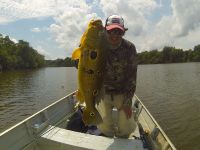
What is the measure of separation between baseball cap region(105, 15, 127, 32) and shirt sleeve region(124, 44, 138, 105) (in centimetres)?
64

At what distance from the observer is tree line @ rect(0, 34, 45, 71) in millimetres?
94188

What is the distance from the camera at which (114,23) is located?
544 centimetres

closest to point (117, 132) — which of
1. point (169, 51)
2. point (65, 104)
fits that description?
point (65, 104)

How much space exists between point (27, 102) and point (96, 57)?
2202cm

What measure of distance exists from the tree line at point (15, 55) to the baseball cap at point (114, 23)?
9175cm

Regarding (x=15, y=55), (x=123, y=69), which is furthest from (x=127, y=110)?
(x=15, y=55)

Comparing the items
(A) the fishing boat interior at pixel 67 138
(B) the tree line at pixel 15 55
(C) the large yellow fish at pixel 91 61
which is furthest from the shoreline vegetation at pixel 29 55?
(C) the large yellow fish at pixel 91 61

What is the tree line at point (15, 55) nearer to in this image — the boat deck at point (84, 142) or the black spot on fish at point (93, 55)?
the boat deck at point (84, 142)

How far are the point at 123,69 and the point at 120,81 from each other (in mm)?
276

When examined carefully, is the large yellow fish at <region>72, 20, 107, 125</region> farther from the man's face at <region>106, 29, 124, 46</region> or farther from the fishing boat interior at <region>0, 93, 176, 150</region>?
the fishing boat interior at <region>0, 93, 176, 150</region>

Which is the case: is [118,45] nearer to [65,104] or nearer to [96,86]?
[96,86]

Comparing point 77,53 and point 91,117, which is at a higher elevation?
point 77,53

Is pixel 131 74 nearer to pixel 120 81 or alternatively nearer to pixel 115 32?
pixel 120 81

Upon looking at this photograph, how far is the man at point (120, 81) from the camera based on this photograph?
5859mm
